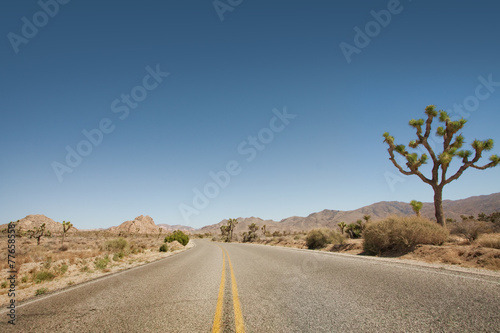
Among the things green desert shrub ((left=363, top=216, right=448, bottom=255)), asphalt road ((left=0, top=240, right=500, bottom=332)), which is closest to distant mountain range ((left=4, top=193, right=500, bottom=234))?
green desert shrub ((left=363, top=216, right=448, bottom=255))

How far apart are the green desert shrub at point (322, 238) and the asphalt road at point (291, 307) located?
1436cm

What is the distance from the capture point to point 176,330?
3486 mm

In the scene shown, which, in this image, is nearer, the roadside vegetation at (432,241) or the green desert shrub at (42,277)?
the roadside vegetation at (432,241)

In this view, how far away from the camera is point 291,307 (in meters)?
4.29

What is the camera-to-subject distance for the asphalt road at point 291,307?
3369 millimetres

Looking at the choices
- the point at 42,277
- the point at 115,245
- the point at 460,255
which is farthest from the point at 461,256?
the point at 115,245

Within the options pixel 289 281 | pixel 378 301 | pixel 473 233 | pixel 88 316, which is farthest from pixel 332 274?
pixel 473 233

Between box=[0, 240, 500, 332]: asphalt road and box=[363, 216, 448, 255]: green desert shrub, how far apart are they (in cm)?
664

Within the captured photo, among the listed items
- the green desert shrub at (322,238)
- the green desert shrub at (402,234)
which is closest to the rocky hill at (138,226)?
the green desert shrub at (322,238)

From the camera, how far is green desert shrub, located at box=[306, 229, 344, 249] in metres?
20.3

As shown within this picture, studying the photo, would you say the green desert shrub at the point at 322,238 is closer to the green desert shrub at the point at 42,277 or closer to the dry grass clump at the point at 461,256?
the dry grass clump at the point at 461,256

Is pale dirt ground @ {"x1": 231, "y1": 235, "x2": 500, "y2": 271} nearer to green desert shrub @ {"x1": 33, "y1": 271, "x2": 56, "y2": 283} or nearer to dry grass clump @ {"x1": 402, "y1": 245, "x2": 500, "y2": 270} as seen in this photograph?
dry grass clump @ {"x1": 402, "y1": 245, "x2": 500, "y2": 270}

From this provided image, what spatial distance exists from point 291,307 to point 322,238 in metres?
18.3

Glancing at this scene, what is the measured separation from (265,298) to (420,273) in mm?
4344
